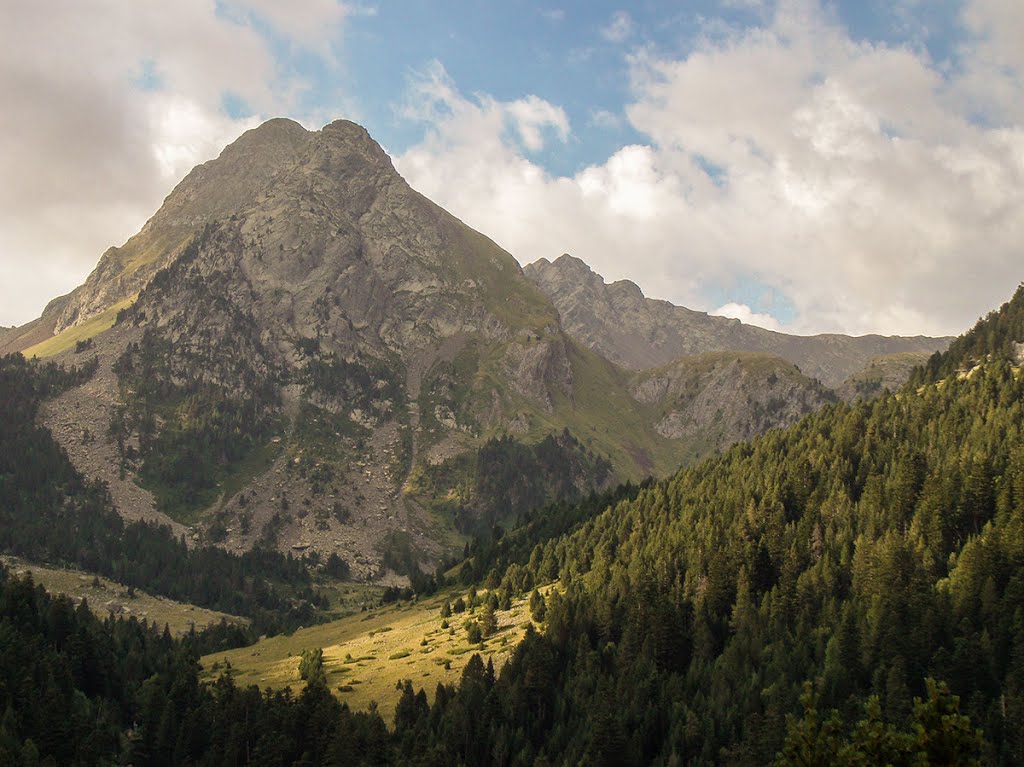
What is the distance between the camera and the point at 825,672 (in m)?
106

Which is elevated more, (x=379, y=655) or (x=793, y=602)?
(x=793, y=602)

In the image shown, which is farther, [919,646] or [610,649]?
[610,649]

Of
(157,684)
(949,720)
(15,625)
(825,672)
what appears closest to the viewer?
(949,720)

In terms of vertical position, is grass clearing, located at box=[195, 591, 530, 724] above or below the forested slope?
below

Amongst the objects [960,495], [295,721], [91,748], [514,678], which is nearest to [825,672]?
[514,678]

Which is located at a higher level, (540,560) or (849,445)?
(849,445)

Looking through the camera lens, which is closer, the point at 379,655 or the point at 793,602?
the point at 793,602

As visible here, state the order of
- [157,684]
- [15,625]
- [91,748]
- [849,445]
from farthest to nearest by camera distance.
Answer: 1. [849,445]
2. [15,625]
3. [157,684]
4. [91,748]

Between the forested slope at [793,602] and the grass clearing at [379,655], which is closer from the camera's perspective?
the forested slope at [793,602]

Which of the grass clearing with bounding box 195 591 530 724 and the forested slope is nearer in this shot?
the forested slope

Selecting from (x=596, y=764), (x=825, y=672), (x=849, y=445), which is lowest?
(x=596, y=764)

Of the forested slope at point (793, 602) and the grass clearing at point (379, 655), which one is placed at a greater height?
the forested slope at point (793, 602)

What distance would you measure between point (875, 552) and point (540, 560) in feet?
259

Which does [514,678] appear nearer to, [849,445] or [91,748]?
[91,748]
